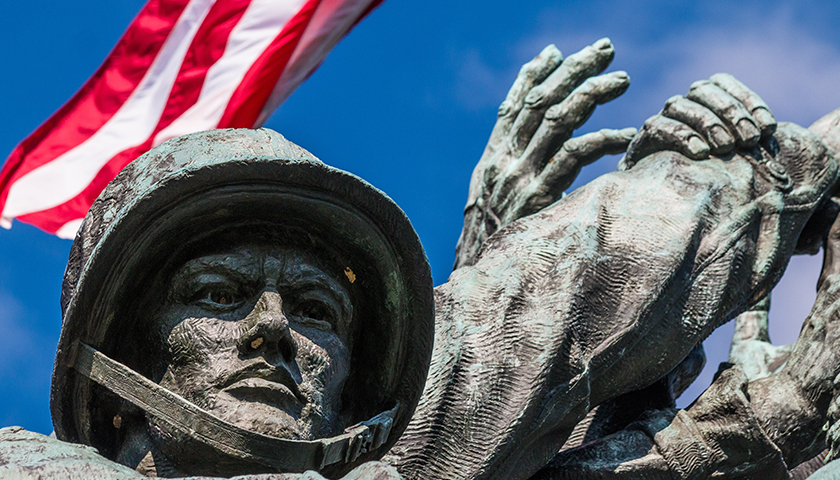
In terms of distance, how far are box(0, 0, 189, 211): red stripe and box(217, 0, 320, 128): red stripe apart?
25.7 inches

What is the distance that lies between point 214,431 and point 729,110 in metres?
3.77

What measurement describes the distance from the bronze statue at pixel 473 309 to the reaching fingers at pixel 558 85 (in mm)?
13

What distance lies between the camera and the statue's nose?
4301mm

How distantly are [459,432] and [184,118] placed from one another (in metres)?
4.43

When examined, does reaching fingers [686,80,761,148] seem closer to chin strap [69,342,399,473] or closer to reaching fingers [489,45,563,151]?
reaching fingers [489,45,563,151]

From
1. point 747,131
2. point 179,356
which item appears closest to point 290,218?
point 179,356

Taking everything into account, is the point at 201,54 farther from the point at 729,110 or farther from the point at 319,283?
the point at 319,283

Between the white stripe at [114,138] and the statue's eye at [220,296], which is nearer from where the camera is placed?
the statue's eye at [220,296]

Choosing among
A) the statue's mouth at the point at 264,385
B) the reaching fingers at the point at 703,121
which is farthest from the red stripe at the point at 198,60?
the statue's mouth at the point at 264,385

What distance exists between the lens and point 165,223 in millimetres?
4449

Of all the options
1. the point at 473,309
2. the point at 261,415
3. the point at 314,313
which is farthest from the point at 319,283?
the point at 473,309

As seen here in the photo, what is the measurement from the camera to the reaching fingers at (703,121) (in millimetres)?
6848

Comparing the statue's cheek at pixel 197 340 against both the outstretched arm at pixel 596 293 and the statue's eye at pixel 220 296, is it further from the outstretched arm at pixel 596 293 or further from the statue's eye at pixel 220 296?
the outstretched arm at pixel 596 293

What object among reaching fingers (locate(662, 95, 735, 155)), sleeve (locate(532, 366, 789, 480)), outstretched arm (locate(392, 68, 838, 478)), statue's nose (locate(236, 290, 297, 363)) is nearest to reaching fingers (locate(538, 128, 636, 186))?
reaching fingers (locate(662, 95, 735, 155))
